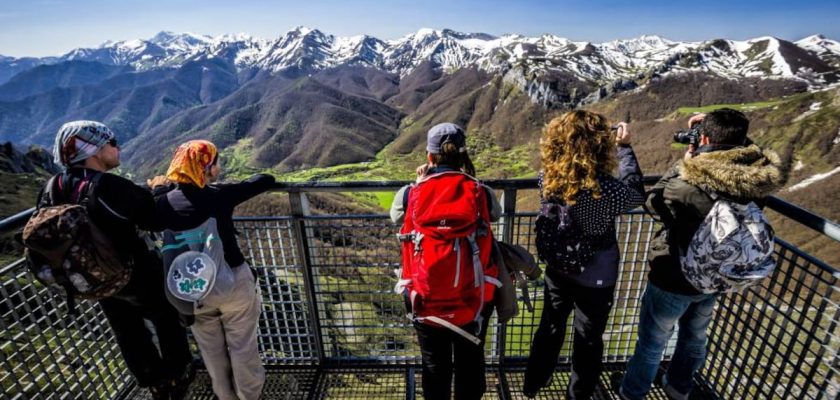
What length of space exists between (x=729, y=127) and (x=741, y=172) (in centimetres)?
34

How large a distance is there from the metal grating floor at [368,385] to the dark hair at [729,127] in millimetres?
2469

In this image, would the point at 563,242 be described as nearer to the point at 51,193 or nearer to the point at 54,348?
the point at 51,193

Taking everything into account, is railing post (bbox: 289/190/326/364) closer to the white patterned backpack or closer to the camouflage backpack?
the camouflage backpack

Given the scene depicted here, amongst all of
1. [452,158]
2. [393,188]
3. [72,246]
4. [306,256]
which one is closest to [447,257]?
[452,158]

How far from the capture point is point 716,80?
14925 centimetres

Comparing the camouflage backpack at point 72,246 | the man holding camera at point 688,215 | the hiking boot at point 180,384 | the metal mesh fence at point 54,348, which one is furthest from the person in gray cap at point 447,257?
the metal mesh fence at point 54,348

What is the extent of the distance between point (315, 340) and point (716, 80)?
18448 cm

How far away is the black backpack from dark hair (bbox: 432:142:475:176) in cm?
67

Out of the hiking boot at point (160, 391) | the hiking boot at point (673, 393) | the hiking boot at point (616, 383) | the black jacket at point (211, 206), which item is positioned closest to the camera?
the black jacket at point (211, 206)

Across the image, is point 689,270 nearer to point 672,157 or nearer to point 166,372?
point 166,372

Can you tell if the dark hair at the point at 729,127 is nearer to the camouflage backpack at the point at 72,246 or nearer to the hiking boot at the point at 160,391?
the camouflage backpack at the point at 72,246

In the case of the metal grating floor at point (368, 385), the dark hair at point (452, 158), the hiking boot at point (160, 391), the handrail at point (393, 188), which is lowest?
the metal grating floor at point (368, 385)

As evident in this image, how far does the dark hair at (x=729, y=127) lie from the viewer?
279 centimetres

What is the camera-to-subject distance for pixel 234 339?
126 inches
